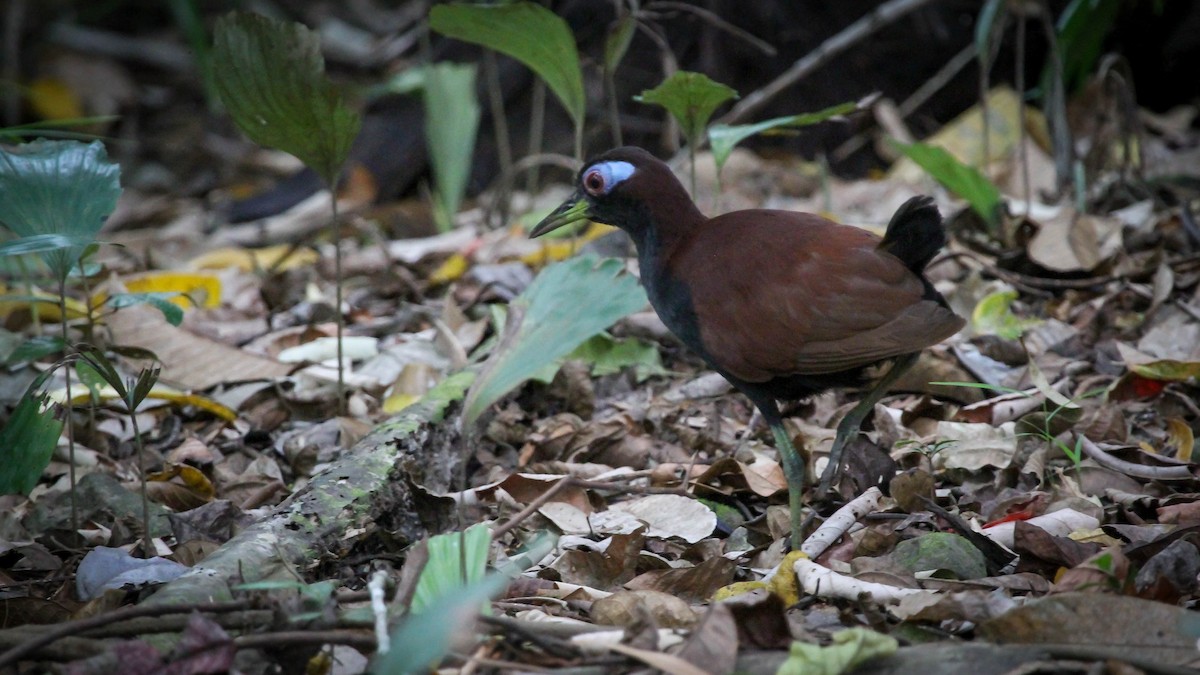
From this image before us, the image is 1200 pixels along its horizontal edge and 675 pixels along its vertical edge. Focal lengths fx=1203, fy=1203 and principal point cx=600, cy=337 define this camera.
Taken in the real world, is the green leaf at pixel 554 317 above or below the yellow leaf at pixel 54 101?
below

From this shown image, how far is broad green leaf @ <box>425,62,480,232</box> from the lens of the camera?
221 inches

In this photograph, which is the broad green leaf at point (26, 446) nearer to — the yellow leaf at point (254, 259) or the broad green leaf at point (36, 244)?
the broad green leaf at point (36, 244)

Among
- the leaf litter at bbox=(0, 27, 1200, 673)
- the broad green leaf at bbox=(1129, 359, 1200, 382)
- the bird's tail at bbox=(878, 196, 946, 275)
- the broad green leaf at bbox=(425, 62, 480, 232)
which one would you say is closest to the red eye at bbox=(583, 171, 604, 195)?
the leaf litter at bbox=(0, 27, 1200, 673)

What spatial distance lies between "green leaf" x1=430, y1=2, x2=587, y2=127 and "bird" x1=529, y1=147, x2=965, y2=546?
80 cm

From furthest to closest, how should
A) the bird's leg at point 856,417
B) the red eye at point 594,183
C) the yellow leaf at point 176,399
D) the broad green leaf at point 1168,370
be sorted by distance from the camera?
the yellow leaf at point 176,399
the broad green leaf at point 1168,370
the red eye at point 594,183
the bird's leg at point 856,417

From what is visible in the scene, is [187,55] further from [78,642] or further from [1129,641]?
[1129,641]

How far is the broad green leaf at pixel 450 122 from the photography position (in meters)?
5.61

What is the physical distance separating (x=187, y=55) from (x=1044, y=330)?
27.6 ft

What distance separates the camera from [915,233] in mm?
2891

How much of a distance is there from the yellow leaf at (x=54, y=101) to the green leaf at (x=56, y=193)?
6816mm

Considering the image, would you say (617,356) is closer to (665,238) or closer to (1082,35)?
(665,238)

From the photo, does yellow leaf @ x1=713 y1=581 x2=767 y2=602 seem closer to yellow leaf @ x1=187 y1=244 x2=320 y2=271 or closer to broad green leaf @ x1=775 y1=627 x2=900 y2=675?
broad green leaf @ x1=775 y1=627 x2=900 y2=675

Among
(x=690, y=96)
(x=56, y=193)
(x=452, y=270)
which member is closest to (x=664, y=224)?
(x=690, y=96)

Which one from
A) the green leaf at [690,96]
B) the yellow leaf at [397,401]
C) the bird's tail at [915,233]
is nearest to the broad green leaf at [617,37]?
the green leaf at [690,96]
